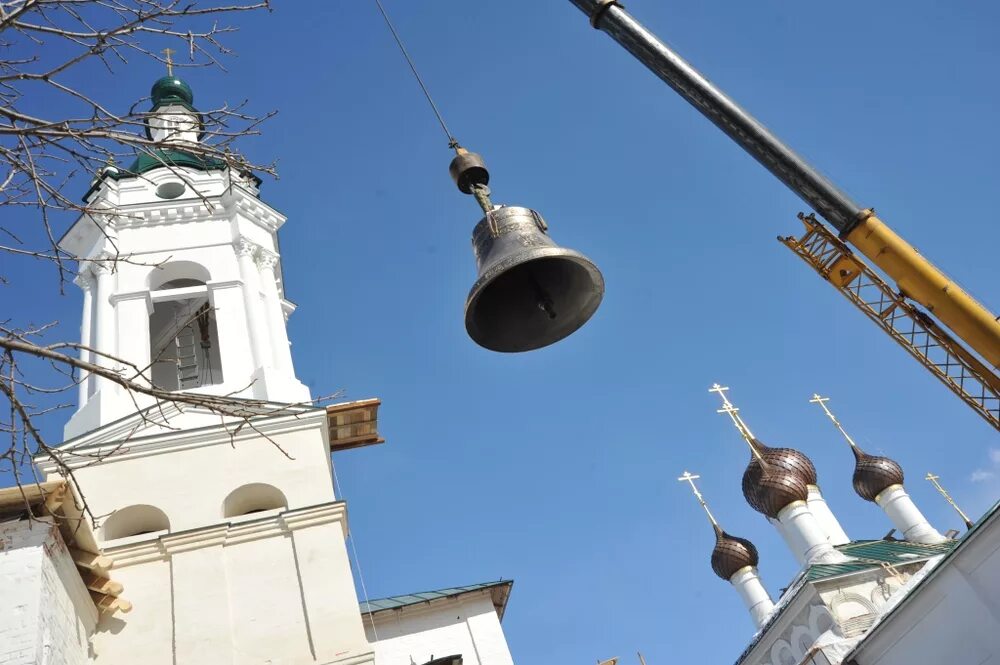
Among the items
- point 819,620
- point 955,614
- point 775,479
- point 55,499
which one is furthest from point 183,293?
point 775,479

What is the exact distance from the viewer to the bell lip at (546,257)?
5.08m

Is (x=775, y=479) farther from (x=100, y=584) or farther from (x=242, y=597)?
(x=100, y=584)

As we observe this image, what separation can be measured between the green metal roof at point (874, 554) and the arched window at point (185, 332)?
41.6ft

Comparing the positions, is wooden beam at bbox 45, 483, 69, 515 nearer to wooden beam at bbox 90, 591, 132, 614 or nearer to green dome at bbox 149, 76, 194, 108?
wooden beam at bbox 90, 591, 132, 614

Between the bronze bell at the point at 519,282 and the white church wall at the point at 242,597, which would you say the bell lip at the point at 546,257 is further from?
the white church wall at the point at 242,597

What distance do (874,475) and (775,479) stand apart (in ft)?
13.8

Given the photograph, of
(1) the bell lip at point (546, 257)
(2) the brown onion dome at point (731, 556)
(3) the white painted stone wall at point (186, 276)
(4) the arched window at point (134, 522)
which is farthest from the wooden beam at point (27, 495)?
(2) the brown onion dome at point (731, 556)

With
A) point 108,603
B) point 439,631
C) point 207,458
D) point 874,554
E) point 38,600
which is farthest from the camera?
point 874,554

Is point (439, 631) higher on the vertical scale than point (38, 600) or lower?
higher

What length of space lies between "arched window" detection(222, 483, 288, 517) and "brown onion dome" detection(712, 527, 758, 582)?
1797 centimetres

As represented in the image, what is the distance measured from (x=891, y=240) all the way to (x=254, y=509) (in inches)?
290

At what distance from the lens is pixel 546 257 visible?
199 inches

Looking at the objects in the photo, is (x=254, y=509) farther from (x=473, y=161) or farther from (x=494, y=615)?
(x=473, y=161)

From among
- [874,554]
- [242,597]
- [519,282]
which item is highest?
[874,554]
